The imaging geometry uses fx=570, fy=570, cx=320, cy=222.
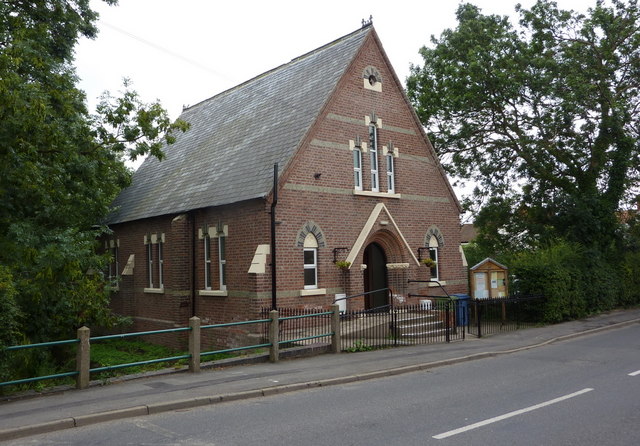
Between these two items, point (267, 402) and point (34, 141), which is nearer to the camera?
point (267, 402)

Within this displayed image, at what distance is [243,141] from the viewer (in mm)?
20562

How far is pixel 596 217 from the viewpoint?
24875 millimetres

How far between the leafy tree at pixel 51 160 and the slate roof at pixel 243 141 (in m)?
2.59

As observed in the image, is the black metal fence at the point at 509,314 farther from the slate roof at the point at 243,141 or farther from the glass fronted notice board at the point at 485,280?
the slate roof at the point at 243,141

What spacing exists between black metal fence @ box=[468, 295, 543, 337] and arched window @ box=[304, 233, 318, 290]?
5628 mm

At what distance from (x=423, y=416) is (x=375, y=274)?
11825 millimetres

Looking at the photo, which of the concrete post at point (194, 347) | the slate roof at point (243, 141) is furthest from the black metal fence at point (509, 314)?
the concrete post at point (194, 347)

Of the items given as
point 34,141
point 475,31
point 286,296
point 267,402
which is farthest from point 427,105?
point 267,402

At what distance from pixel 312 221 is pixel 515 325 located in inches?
328

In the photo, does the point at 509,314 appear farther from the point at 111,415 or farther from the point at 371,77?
the point at 111,415

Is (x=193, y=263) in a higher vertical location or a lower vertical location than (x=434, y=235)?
lower

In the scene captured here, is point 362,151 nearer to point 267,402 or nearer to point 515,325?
point 515,325

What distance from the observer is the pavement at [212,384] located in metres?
8.23

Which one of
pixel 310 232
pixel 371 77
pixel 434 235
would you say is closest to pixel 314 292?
pixel 310 232
